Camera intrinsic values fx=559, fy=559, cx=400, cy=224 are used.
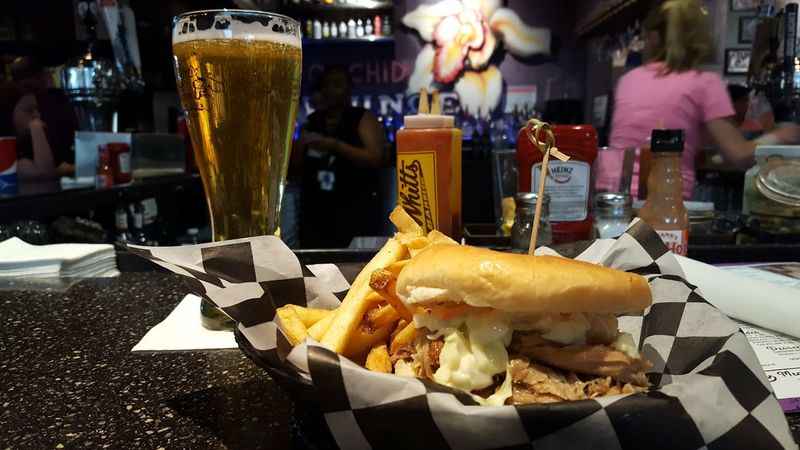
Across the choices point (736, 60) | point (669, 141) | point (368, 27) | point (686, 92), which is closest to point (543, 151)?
point (669, 141)

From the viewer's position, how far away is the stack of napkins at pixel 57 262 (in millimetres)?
1444

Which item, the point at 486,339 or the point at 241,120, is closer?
the point at 486,339

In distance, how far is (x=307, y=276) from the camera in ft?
3.34

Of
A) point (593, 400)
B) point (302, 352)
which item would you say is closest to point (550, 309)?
point (593, 400)

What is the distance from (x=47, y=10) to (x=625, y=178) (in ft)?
14.8

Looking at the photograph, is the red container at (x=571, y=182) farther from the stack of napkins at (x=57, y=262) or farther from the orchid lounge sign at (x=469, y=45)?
the orchid lounge sign at (x=469, y=45)

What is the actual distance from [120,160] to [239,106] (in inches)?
95.0

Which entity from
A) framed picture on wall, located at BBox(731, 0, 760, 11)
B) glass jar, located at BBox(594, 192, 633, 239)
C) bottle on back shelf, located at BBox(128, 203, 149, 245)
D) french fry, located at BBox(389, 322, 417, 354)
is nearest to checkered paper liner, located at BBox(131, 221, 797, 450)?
french fry, located at BBox(389, 322, 417, 354)

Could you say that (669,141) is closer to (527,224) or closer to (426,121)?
(527,224)

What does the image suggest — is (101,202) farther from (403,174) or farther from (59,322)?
(403,174)

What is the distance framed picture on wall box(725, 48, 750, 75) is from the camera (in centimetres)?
529

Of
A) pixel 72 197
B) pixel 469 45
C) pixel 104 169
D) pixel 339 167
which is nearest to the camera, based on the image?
pixel 72 197

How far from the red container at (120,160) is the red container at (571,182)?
252 cm

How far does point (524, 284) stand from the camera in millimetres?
657
